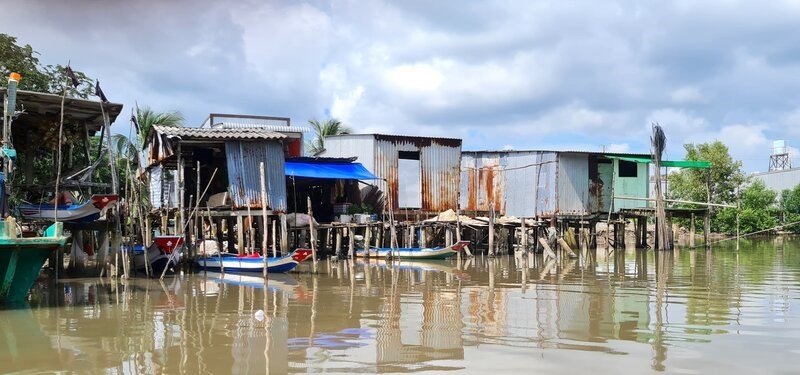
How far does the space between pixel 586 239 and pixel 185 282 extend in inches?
761

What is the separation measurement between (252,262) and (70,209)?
15.5 ft

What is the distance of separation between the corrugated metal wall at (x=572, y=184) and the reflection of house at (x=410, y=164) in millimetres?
4902

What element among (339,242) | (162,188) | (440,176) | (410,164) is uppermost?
(410,164)

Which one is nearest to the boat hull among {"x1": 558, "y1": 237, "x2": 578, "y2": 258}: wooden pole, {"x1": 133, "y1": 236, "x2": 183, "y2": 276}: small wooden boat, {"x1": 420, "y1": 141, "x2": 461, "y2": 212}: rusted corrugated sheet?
{"x1": 133, "y1": 236, "x2": 183, "y2": 276}: small wooden boat

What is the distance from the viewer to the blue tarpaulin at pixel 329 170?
78.3 feet

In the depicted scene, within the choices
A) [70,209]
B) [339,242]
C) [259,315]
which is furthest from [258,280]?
[339,242]

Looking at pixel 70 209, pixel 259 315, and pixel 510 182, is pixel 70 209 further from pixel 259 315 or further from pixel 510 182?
pixel 510 182

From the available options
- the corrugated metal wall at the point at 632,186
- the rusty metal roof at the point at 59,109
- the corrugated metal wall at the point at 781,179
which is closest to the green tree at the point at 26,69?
the rusty metal roof at the point at 59,109

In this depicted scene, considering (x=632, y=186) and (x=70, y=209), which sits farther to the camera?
(x=632, y=186)

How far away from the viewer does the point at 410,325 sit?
9688mm

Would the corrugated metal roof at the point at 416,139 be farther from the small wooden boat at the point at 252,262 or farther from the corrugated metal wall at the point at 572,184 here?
the small wooden boat at the point at 252,262

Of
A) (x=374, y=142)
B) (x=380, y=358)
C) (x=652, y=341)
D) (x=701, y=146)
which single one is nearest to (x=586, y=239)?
(x=374, y=142)

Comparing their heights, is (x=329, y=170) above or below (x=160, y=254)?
above

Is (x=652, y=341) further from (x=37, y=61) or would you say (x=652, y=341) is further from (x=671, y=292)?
(x=37, y=61)
